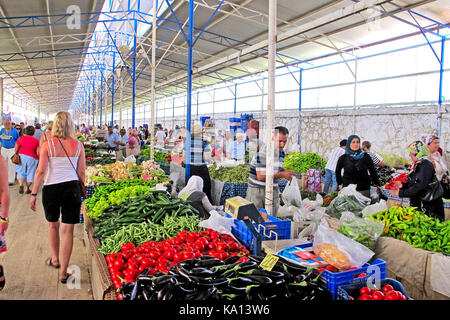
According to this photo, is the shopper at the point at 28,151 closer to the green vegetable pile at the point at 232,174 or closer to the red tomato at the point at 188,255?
the green vegetable pile at the point at 232,174

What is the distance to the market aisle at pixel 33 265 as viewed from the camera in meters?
3.58

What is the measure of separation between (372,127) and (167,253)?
11002 mm

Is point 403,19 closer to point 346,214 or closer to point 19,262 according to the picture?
point 346,214

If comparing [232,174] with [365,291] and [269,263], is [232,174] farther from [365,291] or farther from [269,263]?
[365,291]

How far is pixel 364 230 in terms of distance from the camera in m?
3.42

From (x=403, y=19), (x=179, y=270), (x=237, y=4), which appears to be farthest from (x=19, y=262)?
(x=403, y=19)

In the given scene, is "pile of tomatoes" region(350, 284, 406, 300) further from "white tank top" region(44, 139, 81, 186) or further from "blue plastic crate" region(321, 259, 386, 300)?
"white tank top" region(44, 139, 81, 186)

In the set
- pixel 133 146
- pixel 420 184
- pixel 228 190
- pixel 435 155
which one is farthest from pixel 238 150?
pixel 420 184

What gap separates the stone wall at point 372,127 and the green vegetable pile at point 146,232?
8318mm

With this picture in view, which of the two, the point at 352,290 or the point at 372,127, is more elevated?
the point at 372,127

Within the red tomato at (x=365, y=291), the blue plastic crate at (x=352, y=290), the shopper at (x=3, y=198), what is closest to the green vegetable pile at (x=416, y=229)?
the blue plastic crate at (x=352, y=290)

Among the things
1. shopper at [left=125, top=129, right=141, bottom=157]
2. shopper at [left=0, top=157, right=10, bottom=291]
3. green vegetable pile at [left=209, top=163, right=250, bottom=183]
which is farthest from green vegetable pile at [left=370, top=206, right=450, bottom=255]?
shopper at [left=125, top=129, right=141, bottom=157]

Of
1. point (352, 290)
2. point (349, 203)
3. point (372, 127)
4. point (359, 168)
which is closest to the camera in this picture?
point (352, 290)

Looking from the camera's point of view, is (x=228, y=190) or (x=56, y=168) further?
(x=228, y=190)
